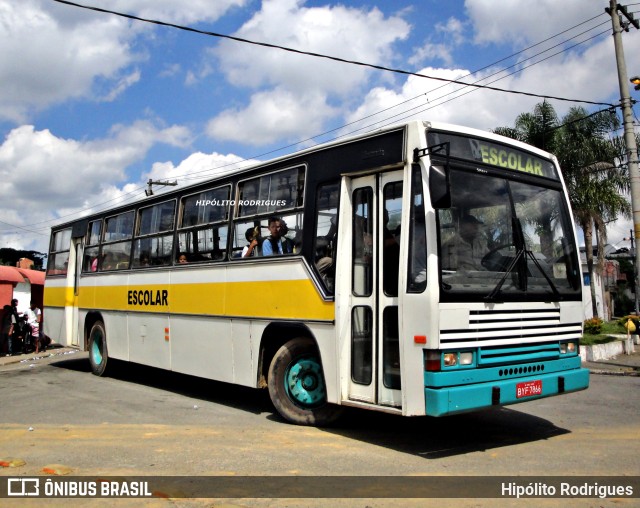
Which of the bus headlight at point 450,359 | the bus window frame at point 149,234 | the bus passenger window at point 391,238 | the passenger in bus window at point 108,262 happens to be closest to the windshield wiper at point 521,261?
the bus headlight at point 450,359

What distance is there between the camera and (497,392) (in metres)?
5.95

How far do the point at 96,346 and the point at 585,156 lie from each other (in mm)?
16982

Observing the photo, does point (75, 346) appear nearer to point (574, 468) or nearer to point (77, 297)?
point (77, 297)

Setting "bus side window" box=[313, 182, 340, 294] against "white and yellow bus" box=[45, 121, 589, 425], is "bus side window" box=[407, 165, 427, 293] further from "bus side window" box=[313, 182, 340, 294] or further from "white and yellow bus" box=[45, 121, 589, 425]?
"bus side window" box=[313, 182, 340, 294]

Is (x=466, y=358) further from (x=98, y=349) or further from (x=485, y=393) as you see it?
(x=98, y=349)

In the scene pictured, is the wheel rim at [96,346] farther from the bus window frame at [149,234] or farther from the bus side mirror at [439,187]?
the bus side mirror at [439,187]

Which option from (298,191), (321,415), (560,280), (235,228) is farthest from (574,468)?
(235,228)

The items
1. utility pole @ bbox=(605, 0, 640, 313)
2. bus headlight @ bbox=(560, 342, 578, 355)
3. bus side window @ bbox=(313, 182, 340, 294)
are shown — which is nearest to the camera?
→ bus headlight @ bbox=(560, 342, 578, 355)

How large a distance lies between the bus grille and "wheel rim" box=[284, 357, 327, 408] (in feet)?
6.61

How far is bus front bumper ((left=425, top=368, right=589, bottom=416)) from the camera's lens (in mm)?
5641

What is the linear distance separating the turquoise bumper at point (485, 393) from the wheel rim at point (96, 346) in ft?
28.6

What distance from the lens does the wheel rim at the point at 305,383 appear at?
24.0 feet

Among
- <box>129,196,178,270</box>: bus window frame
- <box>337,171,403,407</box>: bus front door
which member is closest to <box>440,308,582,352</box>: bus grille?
<box>337,171,403,407</box>: bus front door

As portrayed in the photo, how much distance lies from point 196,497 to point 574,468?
3.34 metres
